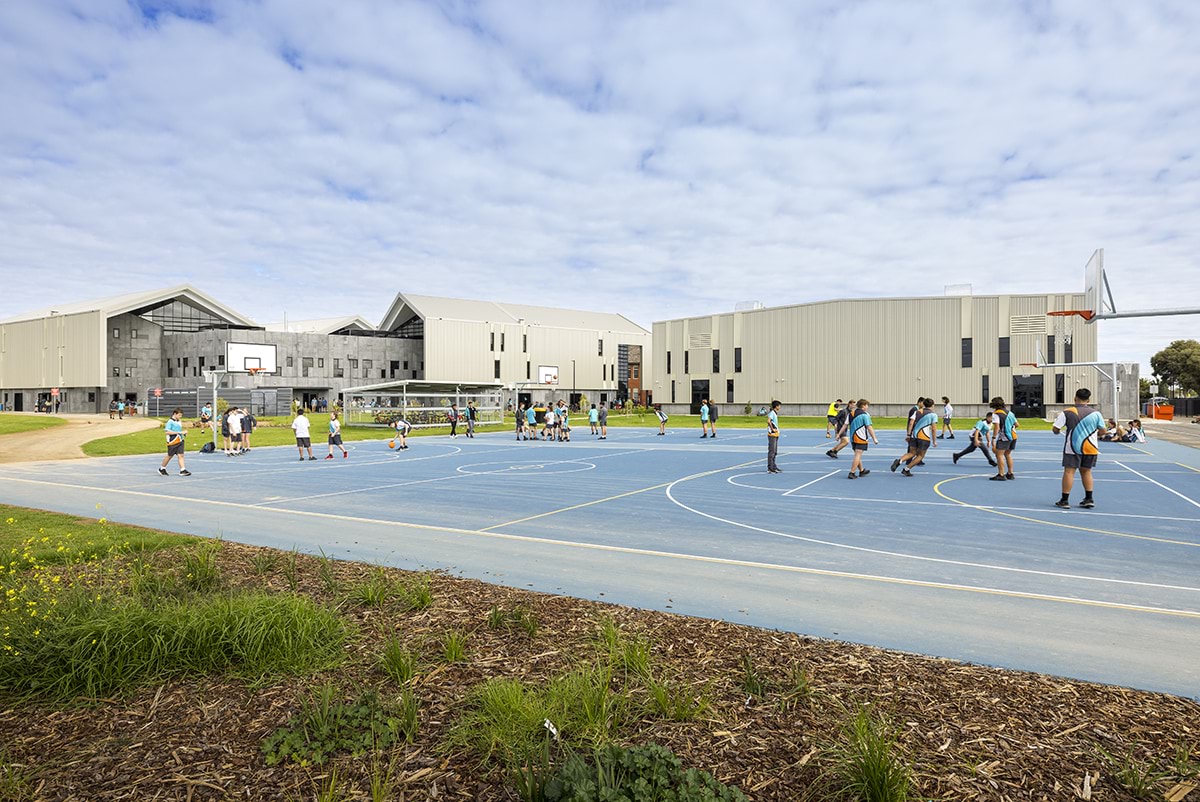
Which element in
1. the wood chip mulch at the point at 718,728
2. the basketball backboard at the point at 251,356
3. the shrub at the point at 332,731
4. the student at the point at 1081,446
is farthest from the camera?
the basketball backboard at the point at 251,356

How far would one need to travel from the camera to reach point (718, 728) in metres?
3.86

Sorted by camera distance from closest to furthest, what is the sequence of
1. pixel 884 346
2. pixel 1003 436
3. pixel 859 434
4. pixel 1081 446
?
pixel 1081 446 → pixel 1003 436 → pixel 859 434 → pixel 884 346

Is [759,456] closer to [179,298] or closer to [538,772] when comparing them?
[538,772]

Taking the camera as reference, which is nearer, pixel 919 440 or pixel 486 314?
pixel 919 440

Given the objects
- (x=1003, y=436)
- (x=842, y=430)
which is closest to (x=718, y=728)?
(x=1003, y=436)

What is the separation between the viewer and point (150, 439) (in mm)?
33094

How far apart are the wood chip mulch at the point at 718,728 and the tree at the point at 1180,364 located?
350 ft

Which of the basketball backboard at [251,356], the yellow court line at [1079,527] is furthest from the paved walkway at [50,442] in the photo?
the yellow court line at [1079,527]

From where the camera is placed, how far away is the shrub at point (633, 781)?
2.97m

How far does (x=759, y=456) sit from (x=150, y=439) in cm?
2805

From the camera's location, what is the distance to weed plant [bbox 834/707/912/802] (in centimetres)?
311

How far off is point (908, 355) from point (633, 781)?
5819 cm

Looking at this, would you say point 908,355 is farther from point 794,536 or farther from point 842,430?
point 794,536

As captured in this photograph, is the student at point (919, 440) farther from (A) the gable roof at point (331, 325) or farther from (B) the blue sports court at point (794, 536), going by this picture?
(A) the gable roof at point (331, 325)
